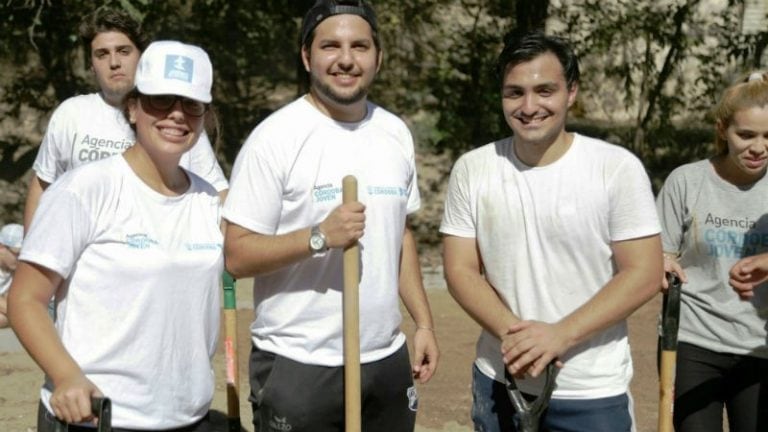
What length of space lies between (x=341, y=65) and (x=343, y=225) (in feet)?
1.86

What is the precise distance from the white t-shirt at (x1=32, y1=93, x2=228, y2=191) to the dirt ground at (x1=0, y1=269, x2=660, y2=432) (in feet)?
6.08

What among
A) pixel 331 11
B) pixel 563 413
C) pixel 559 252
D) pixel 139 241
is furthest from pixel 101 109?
pixel 563 413

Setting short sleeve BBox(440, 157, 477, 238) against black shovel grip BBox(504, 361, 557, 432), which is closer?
black shovel grip BBox(504, 361, 557, 432)

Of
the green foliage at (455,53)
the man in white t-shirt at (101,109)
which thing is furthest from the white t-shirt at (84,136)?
the green foliage at (455,53)

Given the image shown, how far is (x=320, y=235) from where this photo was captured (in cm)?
348

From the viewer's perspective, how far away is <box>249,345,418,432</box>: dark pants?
3652mm

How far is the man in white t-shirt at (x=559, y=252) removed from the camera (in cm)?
352

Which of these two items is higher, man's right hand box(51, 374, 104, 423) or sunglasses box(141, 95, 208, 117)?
sunglasses box(141, 95, 208, 117)

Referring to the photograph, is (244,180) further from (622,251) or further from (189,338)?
(622,251)

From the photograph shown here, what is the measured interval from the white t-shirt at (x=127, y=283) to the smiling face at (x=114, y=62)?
5.52ft

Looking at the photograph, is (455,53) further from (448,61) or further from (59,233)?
(59,233)

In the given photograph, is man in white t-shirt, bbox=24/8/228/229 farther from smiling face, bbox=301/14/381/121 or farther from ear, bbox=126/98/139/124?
ear, bbox=126/98/139/124

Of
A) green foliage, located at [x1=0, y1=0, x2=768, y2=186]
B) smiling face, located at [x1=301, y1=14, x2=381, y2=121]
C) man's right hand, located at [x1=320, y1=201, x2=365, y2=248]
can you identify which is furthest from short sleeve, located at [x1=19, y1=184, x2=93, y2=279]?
green foliage, located at [x1=0, y1=0, x2=768, y2=186]

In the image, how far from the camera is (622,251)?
3.57 m
